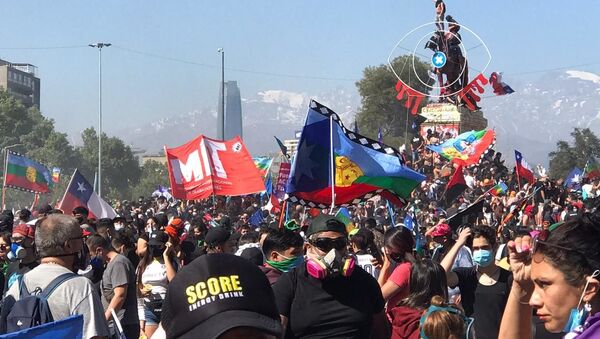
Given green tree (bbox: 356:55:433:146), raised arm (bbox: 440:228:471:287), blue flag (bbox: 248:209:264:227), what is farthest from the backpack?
green tree (bbox: 356:55:433:146)

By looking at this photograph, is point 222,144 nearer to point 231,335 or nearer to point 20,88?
point 231,335

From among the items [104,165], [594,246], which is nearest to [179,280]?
[594,246]

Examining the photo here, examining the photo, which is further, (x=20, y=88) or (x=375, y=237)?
(x=20, y=88)

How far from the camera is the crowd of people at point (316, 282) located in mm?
2203

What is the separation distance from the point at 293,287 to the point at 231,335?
9.17ft

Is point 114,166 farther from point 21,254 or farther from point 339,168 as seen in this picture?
point 21,254

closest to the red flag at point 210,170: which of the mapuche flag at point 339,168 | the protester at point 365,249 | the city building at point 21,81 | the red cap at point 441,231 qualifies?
the mapuche flag at point 339,168

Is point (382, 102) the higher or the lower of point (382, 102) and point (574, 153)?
the higher

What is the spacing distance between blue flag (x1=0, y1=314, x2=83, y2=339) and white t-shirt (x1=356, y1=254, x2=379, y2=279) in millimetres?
4566

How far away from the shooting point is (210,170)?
16219 millimetres

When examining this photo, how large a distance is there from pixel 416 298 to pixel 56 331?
262 cm

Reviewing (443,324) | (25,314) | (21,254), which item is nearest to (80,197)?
(21,254)

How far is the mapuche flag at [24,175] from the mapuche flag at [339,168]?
13.6 m

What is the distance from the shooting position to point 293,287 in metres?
4.89
